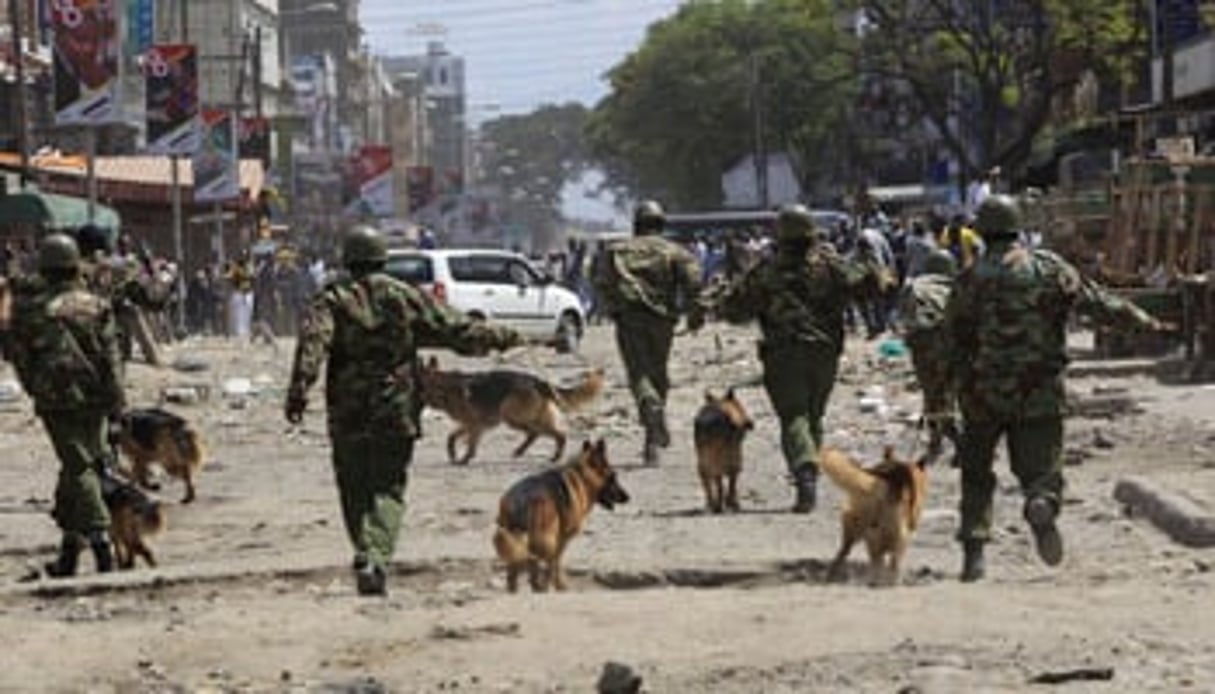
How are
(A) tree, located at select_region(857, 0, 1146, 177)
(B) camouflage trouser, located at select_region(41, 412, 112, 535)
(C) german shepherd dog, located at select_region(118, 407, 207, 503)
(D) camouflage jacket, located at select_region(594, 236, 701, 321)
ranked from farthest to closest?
(A) tree, located at select_region(857, 0, 1146, 177), (D) camouflage jacket, located at select_region(594, 236, 701, 321), (C) german shepherd dog, located at select_region(118, 407, 207, 503), (B) camouflage trouser, located at select_region(41, 412, 112, 535)

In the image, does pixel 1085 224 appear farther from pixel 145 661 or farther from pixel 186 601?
pixel 145 661

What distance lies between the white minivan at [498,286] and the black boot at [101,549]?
75.4ft

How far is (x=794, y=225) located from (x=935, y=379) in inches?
78.1

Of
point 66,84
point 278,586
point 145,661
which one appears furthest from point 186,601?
point 66,84

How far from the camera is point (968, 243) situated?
16.9m

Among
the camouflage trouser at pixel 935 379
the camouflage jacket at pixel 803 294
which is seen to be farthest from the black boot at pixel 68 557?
the camouflage trouser at pixel 935 379

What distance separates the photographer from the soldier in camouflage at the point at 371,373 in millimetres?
10117

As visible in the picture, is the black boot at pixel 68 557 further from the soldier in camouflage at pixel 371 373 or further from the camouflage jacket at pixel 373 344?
the camouflage jacket at pixel 373 344

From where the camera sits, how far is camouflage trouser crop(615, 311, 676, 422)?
1627cm

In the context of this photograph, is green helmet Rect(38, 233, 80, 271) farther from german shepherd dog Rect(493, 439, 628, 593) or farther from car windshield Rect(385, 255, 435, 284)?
car windshield Rect(385, 255, 435, 284)

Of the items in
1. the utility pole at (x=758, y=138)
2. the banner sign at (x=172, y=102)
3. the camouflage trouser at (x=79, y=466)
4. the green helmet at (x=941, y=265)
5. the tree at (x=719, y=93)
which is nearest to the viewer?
the camouflage trouser at (x=79, y=466)

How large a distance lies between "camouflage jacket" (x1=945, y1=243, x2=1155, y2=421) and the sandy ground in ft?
2.44

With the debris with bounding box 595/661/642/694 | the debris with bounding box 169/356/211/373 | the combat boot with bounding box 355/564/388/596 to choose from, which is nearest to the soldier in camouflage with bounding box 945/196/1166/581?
the combat boot with bounding box 355/564/388/596

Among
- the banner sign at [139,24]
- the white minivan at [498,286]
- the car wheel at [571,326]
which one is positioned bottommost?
the car wheel at [571,326]
